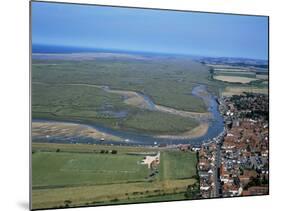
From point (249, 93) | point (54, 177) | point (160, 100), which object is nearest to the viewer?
point (54, 177)

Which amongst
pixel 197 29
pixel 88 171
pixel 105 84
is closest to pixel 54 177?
pixel 88 171

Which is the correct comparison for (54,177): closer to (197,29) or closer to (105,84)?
(105,84)

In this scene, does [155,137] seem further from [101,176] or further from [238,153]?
[238,153]

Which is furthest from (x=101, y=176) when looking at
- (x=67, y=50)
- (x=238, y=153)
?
(x=238, y=153)

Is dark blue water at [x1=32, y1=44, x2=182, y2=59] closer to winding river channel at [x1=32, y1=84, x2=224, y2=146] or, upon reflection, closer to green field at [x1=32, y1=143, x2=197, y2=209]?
winding river channel at [x1=32, y1=84, x2=224, y2=146]

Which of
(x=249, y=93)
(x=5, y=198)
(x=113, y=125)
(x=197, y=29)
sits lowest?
(x=5, y=198)

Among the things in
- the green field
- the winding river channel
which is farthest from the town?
the green field

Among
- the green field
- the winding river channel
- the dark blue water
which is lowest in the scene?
the green field

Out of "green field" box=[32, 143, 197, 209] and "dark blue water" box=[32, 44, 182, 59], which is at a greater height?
"dark blue water" box=[32, 44, 182, 59]
